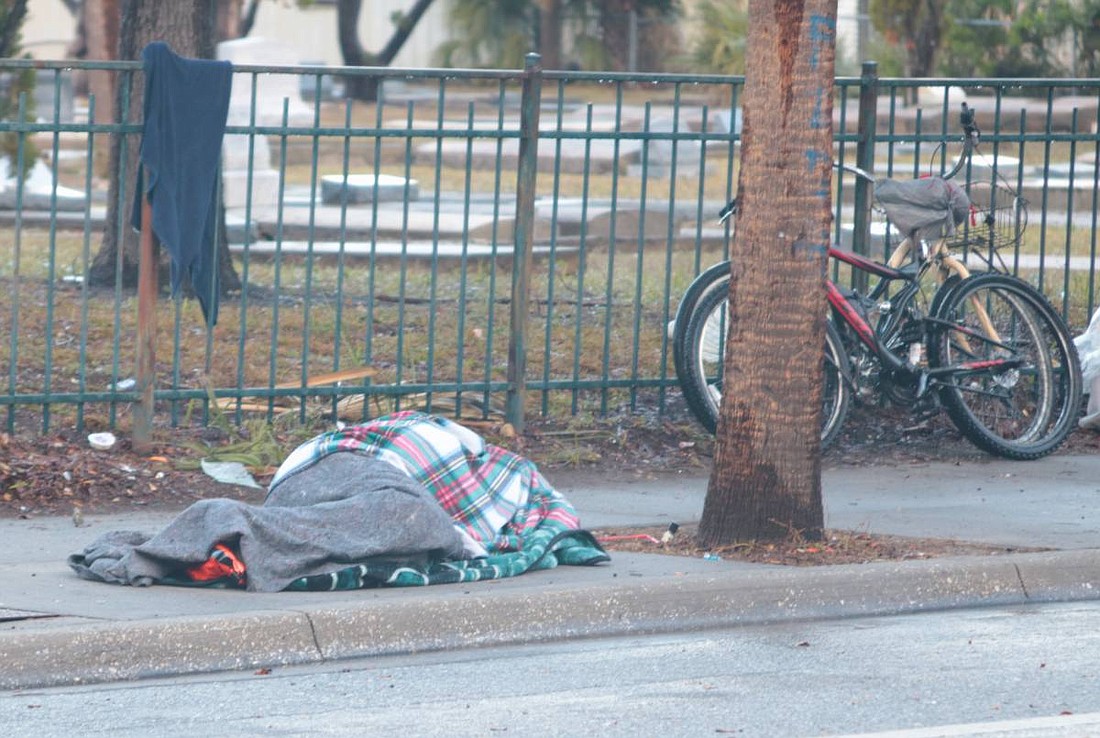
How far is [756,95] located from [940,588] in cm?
180

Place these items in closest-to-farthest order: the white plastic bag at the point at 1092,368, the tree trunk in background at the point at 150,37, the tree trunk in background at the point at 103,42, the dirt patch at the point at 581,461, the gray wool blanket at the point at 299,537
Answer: the gray wool blanket at the point at 299,537 → the dirt patch at the point at 581,461 → the white plastic bag at the point at 1092,368 → the tree trunk in background at the point at 150,37 → the tree trunk in background at the point at 103,42

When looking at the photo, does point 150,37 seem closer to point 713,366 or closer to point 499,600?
point 713,366

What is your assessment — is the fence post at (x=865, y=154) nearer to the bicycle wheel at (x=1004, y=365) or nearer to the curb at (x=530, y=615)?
the bicycle wheel at (x=1004, y=365)

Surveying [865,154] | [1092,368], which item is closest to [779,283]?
[865,154]

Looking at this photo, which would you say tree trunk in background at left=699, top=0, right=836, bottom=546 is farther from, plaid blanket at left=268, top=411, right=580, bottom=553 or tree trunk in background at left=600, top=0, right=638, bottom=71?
tree trunk in background at left=600, top=0, right=638, bottom=71

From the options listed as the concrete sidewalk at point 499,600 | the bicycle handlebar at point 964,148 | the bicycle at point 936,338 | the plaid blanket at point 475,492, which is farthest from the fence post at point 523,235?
the plaid blanket at point 475,492

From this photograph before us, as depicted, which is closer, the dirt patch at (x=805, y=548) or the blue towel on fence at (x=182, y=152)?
the dirt patch at (x=805, y=548)

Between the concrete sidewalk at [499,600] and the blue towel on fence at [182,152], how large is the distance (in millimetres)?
1139

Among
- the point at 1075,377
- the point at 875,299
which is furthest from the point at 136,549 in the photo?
the point at 1075,377

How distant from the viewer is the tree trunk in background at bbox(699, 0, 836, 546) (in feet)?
21.0

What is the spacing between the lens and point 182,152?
7.60 meters

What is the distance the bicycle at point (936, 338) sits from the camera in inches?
326

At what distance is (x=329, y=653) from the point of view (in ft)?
18.4

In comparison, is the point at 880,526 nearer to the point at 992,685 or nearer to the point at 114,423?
the point at 992,685
